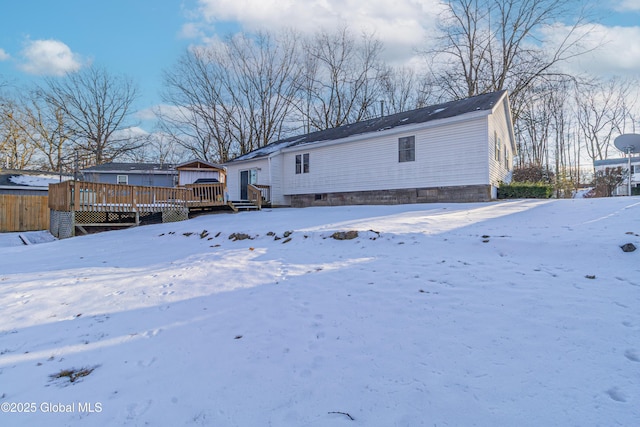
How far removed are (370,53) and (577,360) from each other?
29.0 meters

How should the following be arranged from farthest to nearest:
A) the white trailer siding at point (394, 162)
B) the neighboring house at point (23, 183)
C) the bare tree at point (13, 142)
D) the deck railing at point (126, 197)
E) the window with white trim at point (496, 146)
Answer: the bare tree at point (13, 142), the neighboring house at point (23, 183), the window with white trim at point (496, 146), the white trailer siding at point (394, 162), the deck railing at point (126, 197)

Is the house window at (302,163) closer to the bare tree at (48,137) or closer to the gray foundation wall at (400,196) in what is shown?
the gray foundation wall at (400,196)

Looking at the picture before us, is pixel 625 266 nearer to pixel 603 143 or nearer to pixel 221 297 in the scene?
pixel 221 297

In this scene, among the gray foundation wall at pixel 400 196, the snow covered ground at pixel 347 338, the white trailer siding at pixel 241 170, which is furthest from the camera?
the white trailer siding at pixel 241 170

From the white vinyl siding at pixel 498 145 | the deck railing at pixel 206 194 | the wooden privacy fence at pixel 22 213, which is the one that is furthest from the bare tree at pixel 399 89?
the wooden privacy fence at pixel 22 213

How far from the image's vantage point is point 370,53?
2672 cm

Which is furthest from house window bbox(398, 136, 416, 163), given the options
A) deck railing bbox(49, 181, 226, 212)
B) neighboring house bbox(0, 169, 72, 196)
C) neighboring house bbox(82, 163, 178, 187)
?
neighboring house bbox(0, 169, 72, 196)

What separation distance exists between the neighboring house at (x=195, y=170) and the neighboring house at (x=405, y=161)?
8.71 ft

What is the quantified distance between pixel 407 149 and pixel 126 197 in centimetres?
1152

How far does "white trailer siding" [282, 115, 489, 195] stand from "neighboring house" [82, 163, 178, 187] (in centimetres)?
1443

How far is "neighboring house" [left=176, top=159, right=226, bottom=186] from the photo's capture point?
18612 mm

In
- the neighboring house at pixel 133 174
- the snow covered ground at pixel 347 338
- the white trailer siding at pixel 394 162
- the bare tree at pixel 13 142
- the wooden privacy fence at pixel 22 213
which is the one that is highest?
the bare tree at pixel 13 142

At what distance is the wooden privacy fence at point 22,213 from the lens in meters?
15.3

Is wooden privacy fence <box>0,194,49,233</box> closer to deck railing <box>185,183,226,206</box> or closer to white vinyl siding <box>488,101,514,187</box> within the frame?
deck railing <box>185,183,226,206</box>
